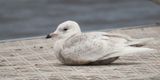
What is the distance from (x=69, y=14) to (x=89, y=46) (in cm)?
614

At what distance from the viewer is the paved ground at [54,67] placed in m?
5.43

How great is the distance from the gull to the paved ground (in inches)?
2.5

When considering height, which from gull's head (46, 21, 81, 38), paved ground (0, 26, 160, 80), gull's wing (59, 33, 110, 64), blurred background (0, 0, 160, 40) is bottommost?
blurred background (0, 0, 160, 40)

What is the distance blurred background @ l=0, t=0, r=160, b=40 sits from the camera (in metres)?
10.9

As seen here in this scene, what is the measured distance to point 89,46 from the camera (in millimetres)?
5645

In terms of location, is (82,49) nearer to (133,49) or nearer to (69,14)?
(133,49)

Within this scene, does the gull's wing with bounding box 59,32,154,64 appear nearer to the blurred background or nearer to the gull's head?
the gull's head

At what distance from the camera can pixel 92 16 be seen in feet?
39.2

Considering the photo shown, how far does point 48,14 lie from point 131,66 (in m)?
6.59

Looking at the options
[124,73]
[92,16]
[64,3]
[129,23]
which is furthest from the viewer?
[64,3]

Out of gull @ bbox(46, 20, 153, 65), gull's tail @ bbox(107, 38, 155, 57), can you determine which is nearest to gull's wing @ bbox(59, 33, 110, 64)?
gull @ bbox(46, 20, 153, 65)

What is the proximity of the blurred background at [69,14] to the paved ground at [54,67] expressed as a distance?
394cm

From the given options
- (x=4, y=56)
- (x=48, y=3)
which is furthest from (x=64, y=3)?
(x=4, y=56)

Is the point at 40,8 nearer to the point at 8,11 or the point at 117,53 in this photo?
the point at 8,11
